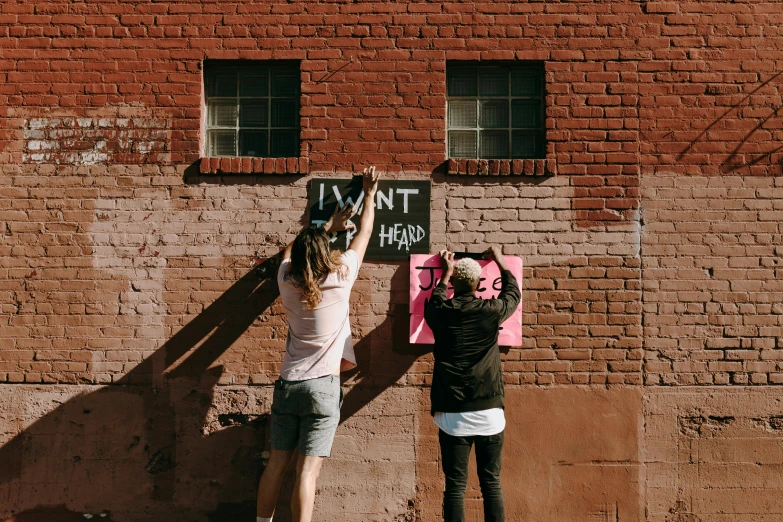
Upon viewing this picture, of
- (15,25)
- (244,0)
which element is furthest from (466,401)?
(15,25)

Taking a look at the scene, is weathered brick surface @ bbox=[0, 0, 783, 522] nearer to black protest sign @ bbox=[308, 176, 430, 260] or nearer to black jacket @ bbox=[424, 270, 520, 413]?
black protest sign @ bbox=[308, 176, 430, 260]

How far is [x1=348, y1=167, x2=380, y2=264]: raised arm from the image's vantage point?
4418 mm

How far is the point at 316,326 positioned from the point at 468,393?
3.40 feet

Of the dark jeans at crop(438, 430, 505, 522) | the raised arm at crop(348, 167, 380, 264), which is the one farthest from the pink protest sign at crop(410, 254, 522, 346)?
the dark jeans at crop(438, 430, 505, 522)

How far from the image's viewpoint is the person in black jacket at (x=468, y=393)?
3.94 metres

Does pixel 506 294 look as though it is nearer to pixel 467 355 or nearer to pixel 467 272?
pixel 467 272

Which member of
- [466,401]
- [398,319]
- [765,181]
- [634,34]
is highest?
[634,34]

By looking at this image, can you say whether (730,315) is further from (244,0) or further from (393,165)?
(244,0)

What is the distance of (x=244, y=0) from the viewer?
5.16 metres

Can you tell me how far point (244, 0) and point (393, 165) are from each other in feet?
5.93

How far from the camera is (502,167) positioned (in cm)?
505

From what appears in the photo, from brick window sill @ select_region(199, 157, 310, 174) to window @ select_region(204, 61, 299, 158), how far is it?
0.27 metres

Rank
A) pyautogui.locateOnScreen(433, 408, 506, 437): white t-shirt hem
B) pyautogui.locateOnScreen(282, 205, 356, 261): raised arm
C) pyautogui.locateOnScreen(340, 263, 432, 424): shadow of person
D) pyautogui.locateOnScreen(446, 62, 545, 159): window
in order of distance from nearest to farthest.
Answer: pyautogui.locateOnScreen(433, 408, 506, 437): white t-shirt hem → pyautogui.locateOnScreen(282, 205, 356, 261): raised arm → pyautogui.locateOnScreen(340, 263, 432, 424): shadow of person → pyautogui.locateOnScreen(446, 62, 545, 159): window

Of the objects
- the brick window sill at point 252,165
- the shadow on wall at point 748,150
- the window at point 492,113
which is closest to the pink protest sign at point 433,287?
the window at point 492,113
